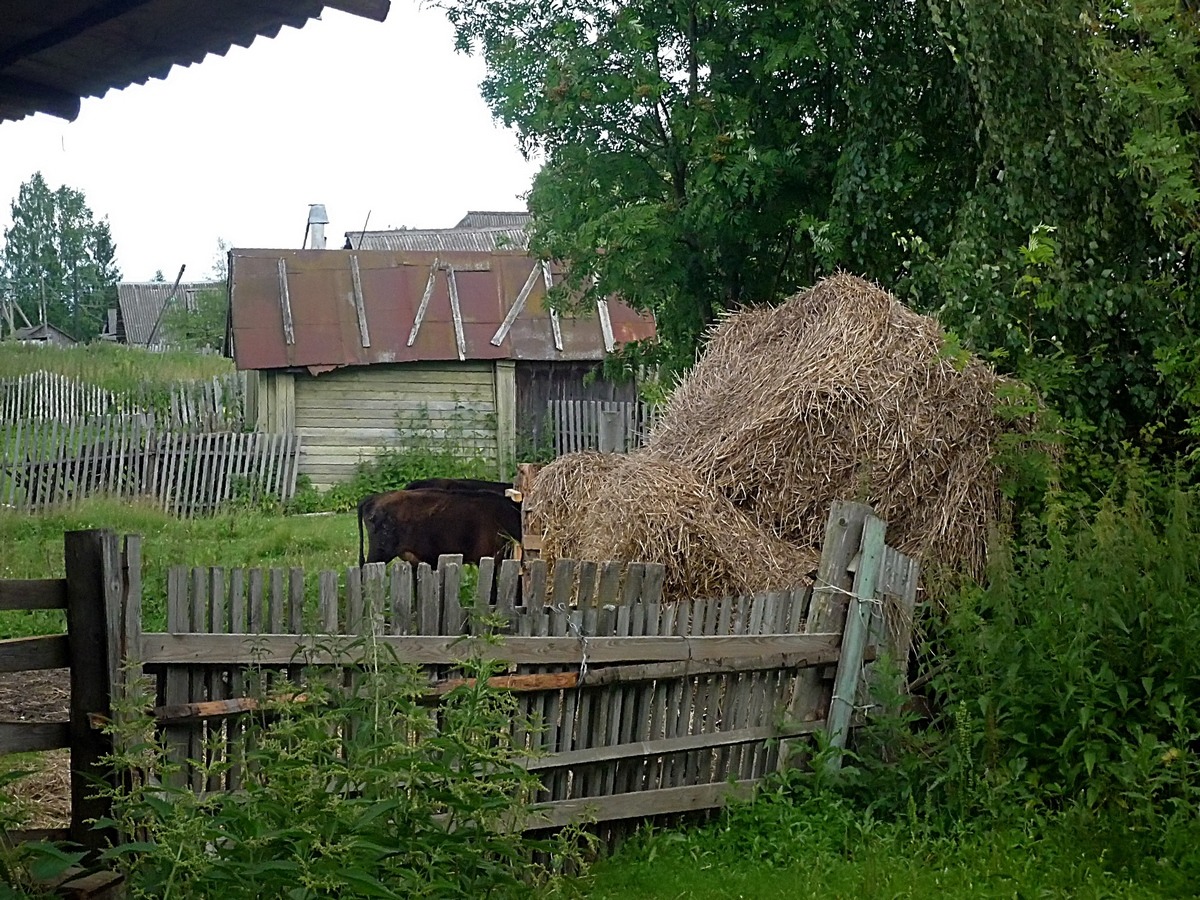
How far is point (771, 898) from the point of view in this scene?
479 centimetres

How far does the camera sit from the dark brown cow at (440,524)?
31.6 ft

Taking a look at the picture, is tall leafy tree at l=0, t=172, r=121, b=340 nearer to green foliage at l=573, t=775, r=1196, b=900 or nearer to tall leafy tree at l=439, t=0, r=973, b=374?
tall leafy tree at l=439, t=0, r=973, b=374

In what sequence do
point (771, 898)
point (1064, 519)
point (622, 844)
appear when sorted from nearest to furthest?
point (771, 898) → point (622, 844) → point (1064, 519)

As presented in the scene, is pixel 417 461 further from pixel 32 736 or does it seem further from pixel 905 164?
pixel 32 736

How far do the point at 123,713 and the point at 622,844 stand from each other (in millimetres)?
2396

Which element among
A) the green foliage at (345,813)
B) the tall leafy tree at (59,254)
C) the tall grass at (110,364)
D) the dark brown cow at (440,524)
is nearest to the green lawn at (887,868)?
the green foliage at (345,813)

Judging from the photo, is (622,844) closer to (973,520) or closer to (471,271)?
(973,520)

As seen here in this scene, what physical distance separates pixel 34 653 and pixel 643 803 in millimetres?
2678

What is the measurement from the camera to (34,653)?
4055mm

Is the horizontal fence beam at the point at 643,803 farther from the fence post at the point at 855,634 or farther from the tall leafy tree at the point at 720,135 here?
the tall leafy tree at the point at 720,135

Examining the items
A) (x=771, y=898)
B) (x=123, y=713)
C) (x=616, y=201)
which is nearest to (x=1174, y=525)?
(x=771, y=898)

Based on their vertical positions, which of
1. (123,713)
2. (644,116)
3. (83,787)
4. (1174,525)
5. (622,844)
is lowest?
(622,844)

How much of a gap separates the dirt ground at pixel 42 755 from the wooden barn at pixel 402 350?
11396mm

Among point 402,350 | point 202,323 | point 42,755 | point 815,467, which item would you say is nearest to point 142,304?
point 202,323
